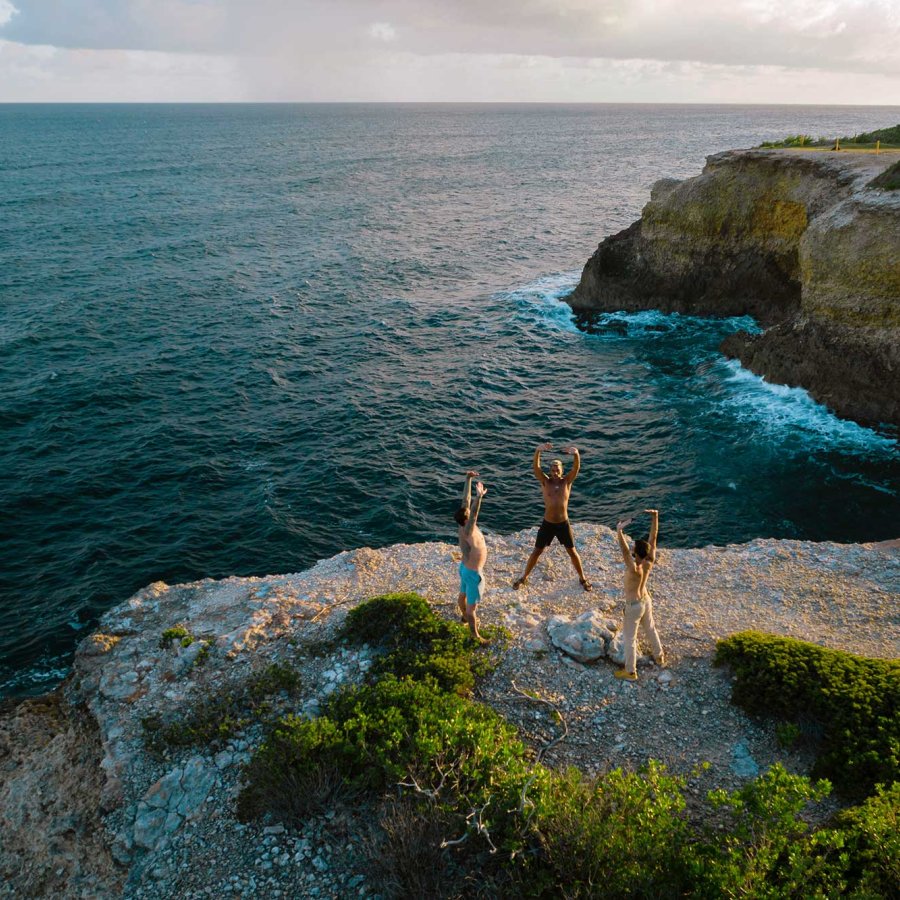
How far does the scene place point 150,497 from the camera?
23.6m

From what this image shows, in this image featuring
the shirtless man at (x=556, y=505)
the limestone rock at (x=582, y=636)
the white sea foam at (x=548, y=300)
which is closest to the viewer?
the limestone rock at (x=582, y=636)

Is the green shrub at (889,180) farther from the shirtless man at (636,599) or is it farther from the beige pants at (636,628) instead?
A: the beige pants at (636,628)

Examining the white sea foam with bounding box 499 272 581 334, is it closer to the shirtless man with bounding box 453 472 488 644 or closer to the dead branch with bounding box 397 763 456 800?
the shirtless man with bounding box 453 472 488 644

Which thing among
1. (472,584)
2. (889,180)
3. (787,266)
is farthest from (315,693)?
(787,266)

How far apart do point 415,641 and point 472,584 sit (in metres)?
1.63

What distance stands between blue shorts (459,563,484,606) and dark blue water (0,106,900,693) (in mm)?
9375

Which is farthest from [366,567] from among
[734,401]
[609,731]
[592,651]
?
[734,401]

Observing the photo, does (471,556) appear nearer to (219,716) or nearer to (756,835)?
(219,716)

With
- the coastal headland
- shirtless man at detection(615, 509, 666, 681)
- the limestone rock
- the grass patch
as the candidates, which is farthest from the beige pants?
the grass patch

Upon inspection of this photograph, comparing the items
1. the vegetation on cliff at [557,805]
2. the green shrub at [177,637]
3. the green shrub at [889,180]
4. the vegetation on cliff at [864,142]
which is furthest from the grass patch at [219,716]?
the vegetation on cliff at [864,142]

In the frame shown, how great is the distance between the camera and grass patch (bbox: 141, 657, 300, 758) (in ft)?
37.3

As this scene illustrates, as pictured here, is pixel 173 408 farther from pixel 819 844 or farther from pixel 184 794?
pixel 819 844

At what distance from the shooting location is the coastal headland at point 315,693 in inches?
385

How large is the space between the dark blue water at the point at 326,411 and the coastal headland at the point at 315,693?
3534 mm
